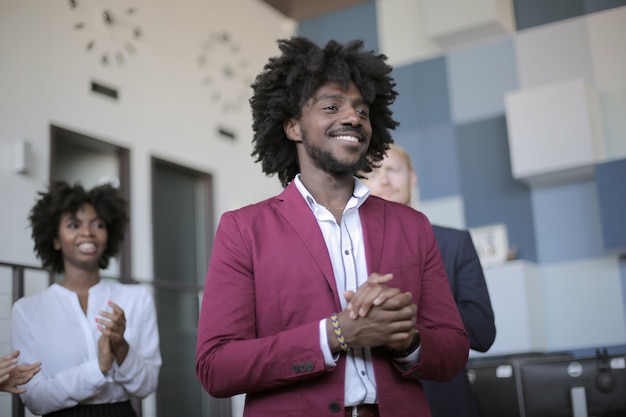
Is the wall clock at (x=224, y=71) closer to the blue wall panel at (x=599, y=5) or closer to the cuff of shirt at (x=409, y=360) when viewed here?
the blue wall panel at (x=599, y=5)

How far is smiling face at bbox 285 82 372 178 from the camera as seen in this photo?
1.76 meters

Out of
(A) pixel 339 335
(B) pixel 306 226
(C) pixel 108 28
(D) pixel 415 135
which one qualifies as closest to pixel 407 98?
(D) pixel 415 135

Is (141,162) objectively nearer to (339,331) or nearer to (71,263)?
(71,263)

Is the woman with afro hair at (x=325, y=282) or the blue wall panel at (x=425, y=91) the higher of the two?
the blue wall panel at (x=425, y=91)

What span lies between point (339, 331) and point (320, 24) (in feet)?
22.3

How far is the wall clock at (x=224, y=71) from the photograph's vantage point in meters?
7.27

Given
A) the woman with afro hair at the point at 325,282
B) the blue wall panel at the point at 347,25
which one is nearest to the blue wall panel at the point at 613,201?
the blue wall panel at the point at 347,25

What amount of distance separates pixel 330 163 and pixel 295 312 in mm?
369

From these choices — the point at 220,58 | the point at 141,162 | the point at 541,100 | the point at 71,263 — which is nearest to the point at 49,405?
the point at 71,263

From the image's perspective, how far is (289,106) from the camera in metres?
1.91

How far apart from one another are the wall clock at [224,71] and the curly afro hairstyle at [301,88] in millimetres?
5320

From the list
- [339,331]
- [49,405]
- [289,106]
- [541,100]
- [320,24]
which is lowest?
[49,405]

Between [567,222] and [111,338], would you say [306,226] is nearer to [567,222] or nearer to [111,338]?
[111,338]

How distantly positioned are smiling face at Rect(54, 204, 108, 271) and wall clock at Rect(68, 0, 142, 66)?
304 centimetres
